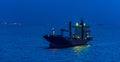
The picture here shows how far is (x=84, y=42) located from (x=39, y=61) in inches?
1263

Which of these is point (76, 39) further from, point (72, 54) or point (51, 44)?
point (72, 54)

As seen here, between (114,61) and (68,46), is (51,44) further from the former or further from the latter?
(114,61)

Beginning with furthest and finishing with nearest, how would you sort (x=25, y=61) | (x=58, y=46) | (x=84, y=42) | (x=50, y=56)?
(x=84, y=42)
(x=58, y=46)
(x=50, y=56)
(x=25, y=61)

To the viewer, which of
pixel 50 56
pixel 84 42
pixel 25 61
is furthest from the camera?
pixel 84 42

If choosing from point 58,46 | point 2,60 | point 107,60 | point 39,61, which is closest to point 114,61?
point 107,60

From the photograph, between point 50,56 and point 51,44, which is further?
point 51,44

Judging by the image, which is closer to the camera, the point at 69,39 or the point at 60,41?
the point at 60,41

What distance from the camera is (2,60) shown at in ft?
195

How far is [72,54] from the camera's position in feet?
239

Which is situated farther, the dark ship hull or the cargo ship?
the cargo ship

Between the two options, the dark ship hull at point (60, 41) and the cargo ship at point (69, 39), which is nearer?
the dark ship hull at point (60, 41)

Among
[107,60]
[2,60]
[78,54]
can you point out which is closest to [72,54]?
[78,54]

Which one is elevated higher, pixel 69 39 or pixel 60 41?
pixel 69 39

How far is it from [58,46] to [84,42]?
7.31m
